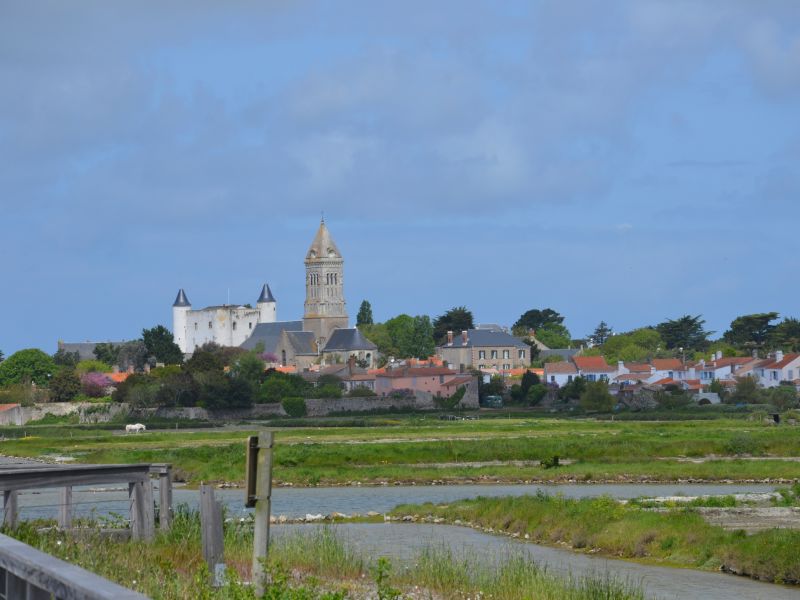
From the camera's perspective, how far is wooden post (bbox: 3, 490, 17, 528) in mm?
18227

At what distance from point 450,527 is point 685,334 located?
166m

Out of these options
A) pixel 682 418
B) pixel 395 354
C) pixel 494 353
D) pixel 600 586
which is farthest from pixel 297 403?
pixel 600 586

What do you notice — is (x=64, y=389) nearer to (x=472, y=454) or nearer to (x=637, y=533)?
(x=472, y=454)

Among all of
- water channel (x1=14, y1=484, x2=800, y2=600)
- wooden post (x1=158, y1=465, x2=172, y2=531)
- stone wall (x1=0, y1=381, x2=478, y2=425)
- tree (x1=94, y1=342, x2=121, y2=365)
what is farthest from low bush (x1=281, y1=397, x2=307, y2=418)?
wooden post (x1=158, y1=465, x2=172, y2=531)

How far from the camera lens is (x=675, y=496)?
116ft

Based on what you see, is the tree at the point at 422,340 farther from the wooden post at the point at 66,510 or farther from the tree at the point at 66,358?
the wooden post at the point at 66,510

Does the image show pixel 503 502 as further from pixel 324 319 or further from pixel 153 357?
pixel 324 319

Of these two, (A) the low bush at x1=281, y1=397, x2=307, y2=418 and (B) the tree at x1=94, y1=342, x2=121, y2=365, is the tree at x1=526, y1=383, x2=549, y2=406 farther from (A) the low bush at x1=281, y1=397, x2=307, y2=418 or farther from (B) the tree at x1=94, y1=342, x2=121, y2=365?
(B) the tree at x1=94, y1=342, x2=121, y2=365

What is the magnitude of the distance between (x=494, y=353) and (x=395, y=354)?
19868mm

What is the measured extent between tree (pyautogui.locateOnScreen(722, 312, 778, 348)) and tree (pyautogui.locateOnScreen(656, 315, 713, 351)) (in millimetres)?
17447

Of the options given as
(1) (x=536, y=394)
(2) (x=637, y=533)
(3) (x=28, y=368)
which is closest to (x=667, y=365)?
(1) (x=536, y=394)

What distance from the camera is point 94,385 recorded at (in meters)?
123

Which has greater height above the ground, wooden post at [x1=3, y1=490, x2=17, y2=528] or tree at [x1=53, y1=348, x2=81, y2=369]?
tree at [x1=53, y1=348, x2=81, y2=369]

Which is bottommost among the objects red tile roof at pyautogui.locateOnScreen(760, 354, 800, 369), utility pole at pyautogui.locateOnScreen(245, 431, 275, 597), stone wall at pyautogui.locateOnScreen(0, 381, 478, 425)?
utility pole at pyautogui.locateOnScreen(245, 431, 275, 597)
